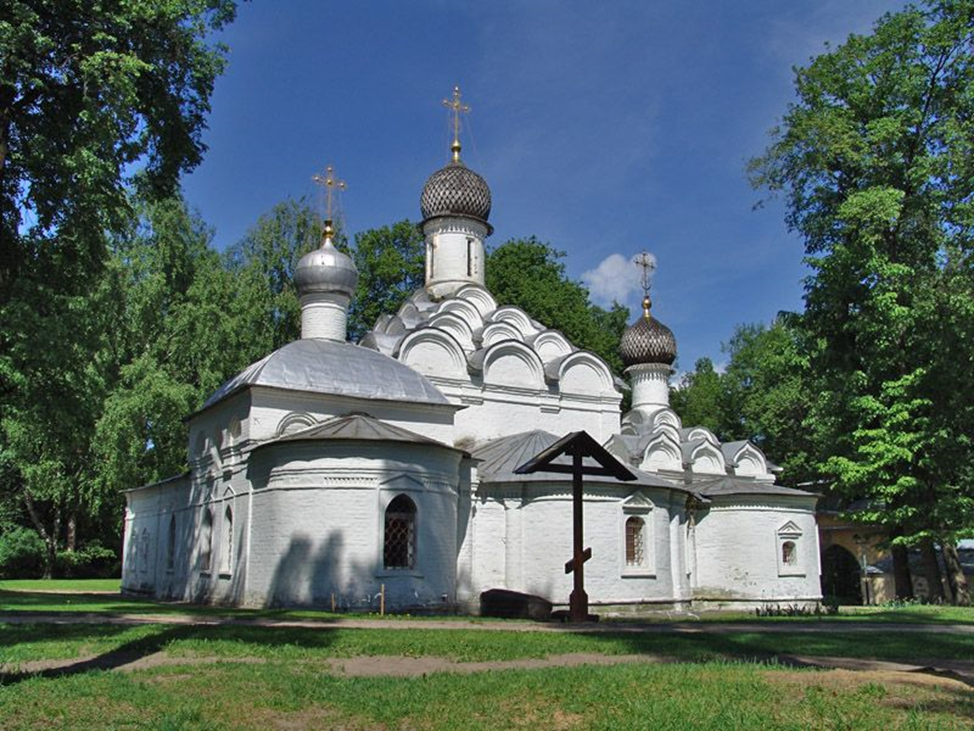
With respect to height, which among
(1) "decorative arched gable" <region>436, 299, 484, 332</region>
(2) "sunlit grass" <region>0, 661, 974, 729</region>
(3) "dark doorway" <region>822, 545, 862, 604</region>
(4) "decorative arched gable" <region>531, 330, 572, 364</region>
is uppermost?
(1) "decorative arched gable" <region>436, 299, 484, 332</region>

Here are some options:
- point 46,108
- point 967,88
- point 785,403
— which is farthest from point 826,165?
point 46,108

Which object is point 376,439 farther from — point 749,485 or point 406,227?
point 406,227

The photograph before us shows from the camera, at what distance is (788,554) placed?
22.0 meters

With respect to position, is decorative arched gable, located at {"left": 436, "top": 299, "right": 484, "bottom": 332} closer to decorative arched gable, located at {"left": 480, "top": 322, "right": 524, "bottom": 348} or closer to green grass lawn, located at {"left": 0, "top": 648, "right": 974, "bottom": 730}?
decorative arched gable, located at {"left": 480, "top": 322, "right": 524, "bottom": 348}

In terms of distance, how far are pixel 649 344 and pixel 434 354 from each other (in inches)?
349

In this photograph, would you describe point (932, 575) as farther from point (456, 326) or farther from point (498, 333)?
point (456, 326)

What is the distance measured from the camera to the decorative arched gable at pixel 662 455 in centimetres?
2333

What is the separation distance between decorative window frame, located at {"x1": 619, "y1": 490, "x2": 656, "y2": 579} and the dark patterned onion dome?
34.4 ft

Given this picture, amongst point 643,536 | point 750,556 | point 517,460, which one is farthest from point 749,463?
point 517,460

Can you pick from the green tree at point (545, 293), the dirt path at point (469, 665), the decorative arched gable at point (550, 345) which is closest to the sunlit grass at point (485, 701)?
the dirt path at point (469, 665)

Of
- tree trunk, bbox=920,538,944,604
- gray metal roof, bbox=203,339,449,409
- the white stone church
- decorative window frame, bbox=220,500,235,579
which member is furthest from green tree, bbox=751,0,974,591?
decorative window frame, bbox=220,500,235,579

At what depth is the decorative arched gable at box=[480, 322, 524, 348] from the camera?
2272 cm

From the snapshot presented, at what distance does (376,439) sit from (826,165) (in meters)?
12.4

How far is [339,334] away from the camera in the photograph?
2053 centimetres
